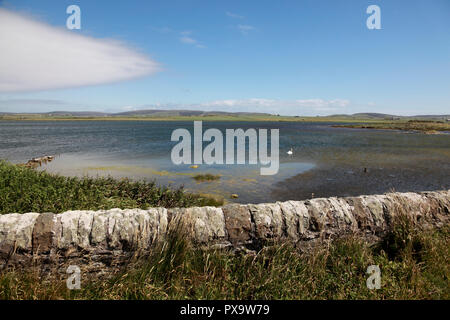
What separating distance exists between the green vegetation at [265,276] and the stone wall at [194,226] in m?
0.25

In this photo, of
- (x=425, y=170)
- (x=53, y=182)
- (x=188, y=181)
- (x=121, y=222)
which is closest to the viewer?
(x=121, y=222)

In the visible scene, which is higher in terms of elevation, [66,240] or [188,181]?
[66,240]

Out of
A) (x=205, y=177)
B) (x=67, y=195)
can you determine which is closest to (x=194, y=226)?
(x=67, y=195)

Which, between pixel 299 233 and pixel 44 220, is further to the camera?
pixel 299 233

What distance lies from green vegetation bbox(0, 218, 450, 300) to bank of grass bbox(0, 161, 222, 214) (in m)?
3.37

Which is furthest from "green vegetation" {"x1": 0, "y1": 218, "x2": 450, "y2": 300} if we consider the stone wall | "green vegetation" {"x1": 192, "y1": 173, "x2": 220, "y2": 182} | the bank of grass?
"green vegetation" {"x1": 192, "y1": 173, "x2": 220, "y2": 182}

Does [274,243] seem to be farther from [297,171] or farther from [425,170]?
[425,170]

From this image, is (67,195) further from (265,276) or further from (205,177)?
(205,177)

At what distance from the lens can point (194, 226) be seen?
4910 mm

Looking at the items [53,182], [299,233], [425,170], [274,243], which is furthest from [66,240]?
[425,170]

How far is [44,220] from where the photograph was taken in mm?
4406

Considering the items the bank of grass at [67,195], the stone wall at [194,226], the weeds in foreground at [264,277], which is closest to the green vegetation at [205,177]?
the bank of grass at [67,195]
